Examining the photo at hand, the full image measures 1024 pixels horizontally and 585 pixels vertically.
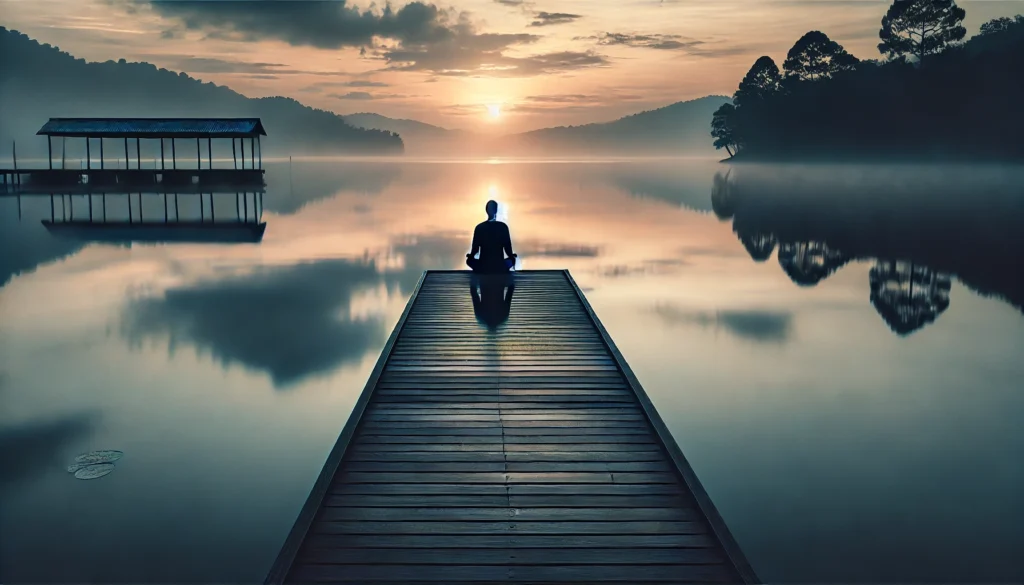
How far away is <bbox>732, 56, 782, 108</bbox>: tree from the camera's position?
8331cm

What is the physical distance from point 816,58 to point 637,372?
7691cm

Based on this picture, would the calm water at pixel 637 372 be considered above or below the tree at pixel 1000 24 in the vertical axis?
below

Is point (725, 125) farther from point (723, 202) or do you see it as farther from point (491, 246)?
point (491, 246)

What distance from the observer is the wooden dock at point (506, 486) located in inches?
179

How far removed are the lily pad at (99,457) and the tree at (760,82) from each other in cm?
8455

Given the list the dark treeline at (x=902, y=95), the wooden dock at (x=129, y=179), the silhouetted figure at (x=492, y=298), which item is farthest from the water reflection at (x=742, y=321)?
the dark treeline at (x=902, y=95)

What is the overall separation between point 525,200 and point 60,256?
3132cm

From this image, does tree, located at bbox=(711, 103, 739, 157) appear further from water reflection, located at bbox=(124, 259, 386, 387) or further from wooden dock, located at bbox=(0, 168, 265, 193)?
water reflection, located at bbox=(124, 259, 386, 387)

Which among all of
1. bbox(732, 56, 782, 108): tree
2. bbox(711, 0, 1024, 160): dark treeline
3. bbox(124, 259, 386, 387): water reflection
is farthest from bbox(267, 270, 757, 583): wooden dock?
bbox(732, 56, 782, 108): tree

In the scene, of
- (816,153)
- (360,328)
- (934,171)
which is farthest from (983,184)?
(360,328)

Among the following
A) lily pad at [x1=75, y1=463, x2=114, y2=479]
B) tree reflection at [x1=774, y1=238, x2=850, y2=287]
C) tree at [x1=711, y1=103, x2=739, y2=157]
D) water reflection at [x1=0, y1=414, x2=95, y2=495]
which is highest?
tree at [x1=711, y1=103, x2=739, y2=157]

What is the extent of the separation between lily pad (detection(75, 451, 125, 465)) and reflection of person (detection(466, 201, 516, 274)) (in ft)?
19.9

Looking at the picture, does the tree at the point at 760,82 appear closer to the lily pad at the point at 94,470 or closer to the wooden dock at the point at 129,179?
the wooden dock at the point at 129,179

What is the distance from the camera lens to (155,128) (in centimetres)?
4681
